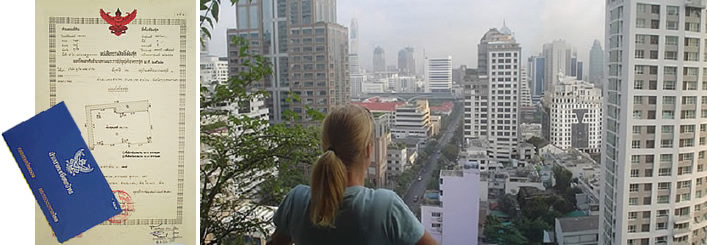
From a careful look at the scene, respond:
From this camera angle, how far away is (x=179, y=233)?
6.73 ft

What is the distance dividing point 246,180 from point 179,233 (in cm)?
36

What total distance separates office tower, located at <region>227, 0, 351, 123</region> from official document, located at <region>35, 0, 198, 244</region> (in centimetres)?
26

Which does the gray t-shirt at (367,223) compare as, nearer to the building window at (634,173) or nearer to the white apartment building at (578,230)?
the white apartment building at (578,230)

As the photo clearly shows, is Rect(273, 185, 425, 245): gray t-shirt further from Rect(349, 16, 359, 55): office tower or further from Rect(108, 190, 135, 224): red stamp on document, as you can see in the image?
Rect(108, 190, 135, 224): red stamp on document

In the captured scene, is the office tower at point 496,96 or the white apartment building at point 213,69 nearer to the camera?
the office tower at point 496,96

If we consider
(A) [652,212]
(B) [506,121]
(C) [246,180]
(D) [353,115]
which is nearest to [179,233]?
(C) [246,180]

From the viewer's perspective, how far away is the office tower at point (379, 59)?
2.06m

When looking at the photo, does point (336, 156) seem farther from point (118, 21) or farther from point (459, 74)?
point (118, 21)

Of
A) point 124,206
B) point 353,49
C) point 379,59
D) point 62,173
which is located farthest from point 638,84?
point 62,173

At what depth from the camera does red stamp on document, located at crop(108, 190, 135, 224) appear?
6.68 ft

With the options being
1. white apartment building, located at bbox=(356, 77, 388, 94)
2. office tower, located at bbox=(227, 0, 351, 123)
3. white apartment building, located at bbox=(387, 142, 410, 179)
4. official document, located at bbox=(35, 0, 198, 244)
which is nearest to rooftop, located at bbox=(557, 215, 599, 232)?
white apartment building, located at bbox=(387, 142, 410, 179)

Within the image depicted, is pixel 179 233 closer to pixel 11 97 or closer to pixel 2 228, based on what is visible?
pixel 2 228

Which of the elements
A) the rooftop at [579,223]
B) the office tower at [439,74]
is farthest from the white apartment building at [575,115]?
the office tower at [439,74]

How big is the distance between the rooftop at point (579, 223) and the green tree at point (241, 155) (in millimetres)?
940
